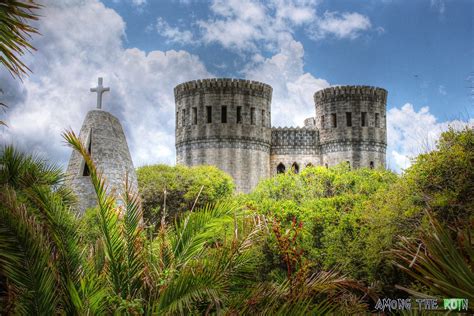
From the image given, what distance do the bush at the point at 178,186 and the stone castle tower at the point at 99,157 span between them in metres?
11.3

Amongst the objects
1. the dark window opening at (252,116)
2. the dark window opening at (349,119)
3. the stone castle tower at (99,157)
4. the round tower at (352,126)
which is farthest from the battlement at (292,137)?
the stone castle tower at (99,157)

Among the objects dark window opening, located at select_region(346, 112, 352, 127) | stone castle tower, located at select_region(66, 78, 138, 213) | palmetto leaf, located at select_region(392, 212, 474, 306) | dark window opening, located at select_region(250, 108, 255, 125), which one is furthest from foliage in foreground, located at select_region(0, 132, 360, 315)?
dark window opening, located at select_region(346, 112, 352, 127)

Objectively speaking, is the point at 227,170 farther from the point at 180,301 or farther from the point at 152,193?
the point at 180,301

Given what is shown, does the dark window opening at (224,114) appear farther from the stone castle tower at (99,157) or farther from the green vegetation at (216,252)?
the green vegetation at (216,252)

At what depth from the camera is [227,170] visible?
32.3 m

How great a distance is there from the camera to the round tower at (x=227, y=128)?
32.7 m

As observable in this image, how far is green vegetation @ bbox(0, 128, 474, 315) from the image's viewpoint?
4500mm

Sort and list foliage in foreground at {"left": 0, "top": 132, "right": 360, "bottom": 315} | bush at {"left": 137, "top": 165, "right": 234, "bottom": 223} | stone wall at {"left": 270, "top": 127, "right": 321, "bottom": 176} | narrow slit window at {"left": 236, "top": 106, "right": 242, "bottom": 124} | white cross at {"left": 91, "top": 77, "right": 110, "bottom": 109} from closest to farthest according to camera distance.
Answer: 1. foliage in foreground at {"left": 0, "top": 132, "right": 360, "bottom": 315}
2. white cross at {"left": 91, "top": 77, "right": 110, "bottom": 109}
3. bush at {"left": 137, "top": 165, "right": 234, "bottom": 223}
4. narrow slit window at {"left": 236, "top": 106, "right": 242, "bottom": 124}
5. stone wall at {"left": 270, "top": 127, "right": 321, "bottom": 176}

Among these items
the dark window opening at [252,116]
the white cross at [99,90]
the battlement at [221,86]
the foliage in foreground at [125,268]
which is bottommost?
the foliage in foreground at [125,268]

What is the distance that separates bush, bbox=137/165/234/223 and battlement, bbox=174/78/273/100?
7620 millimetres

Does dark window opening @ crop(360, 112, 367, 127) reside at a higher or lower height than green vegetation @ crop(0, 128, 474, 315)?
higher

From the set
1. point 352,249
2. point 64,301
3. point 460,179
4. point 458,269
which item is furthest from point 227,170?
point 458,269

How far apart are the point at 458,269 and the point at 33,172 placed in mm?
7303

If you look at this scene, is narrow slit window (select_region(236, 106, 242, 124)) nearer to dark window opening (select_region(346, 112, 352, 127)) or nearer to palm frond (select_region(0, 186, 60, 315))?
dark window opening (select_region(346, 112, 352, 127))
